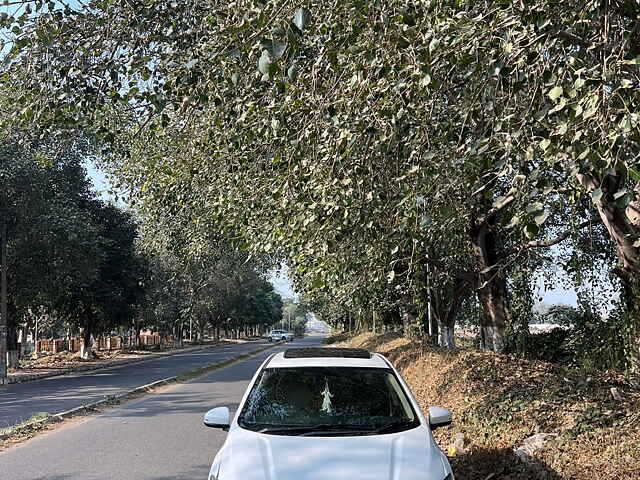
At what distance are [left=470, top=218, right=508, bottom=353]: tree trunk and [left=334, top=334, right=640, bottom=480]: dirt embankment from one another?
12.5ft

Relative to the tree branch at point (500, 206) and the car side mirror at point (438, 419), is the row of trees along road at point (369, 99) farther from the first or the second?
the car side mirror at point (438, 419)

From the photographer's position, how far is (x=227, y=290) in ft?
215

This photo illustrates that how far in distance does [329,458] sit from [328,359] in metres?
1.82

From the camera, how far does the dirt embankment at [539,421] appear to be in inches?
242

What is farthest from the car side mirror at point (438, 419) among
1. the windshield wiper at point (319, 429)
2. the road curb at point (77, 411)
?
the road curb at point (77, 411)

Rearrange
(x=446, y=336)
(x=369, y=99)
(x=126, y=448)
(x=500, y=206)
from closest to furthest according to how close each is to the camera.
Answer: (x=369, y=99) → (x=500, y=206) → (x=126, y=448) → (x=446, y=336)

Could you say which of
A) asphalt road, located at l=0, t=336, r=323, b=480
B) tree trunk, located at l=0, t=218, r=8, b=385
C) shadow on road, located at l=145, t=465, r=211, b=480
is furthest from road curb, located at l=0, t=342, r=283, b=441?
tree trunk, located at l=0, t=218, r=8, b=385

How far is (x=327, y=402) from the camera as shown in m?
5.53

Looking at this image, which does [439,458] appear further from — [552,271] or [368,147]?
[552,271]

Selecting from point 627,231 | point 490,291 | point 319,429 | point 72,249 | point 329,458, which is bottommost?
point 329,458

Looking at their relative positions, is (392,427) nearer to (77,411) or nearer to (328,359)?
(328,359)

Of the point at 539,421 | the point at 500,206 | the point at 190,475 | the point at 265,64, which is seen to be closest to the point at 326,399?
the point at 500,206

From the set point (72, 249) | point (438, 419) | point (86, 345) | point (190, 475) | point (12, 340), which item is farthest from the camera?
point (86, 345)

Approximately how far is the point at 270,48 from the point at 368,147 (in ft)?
11.3
